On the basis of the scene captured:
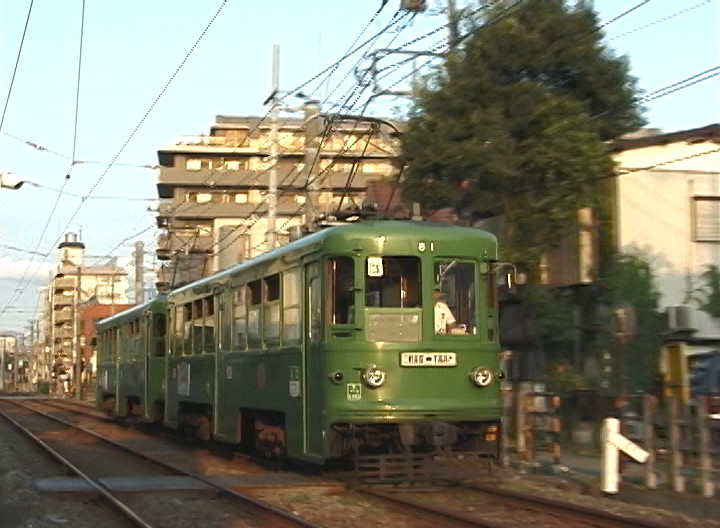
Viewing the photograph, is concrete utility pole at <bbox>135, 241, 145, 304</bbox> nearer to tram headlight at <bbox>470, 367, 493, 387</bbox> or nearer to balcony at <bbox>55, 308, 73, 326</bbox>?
tram headlight at <bbox>470, 367, 493, 387</bbox>

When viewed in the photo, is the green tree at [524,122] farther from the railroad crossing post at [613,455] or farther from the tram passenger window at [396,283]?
the railroad crossing post at [613,455]

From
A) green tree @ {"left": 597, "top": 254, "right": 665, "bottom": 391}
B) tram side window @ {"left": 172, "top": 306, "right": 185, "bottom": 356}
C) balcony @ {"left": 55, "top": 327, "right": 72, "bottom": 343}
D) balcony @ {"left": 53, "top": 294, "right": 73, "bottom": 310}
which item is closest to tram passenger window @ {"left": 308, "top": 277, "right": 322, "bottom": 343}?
tram side window @ {"left": 172, "top": 306, "right": 185, "bottom": 356}

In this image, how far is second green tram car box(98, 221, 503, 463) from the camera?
36.4 ft

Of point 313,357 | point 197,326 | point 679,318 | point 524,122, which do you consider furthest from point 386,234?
point 679,318

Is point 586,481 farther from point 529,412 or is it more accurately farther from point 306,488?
point 306,488

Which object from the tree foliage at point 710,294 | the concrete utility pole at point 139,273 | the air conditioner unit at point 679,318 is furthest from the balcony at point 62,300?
the tree foliage at point 710,294

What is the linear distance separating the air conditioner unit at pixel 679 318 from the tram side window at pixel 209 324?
7562mm

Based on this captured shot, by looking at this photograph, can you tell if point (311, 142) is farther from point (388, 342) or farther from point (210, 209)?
point (210, 209)

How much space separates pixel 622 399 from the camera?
12.2 metres

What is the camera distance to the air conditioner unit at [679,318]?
18.0m

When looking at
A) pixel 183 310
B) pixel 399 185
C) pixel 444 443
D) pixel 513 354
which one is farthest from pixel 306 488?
pixel 513 354

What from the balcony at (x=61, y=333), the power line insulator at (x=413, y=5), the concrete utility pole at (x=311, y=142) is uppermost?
the power line insulator at (x=413, y=5)

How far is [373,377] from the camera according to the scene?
11.1 m

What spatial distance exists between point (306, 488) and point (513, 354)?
10.1 m
